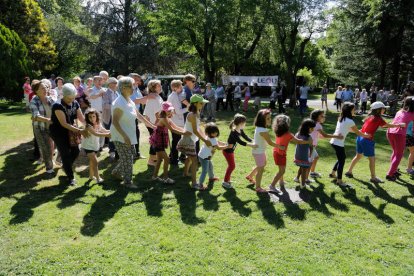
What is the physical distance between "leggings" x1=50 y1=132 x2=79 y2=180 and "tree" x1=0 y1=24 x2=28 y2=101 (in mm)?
16224

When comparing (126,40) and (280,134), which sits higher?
(126,40)

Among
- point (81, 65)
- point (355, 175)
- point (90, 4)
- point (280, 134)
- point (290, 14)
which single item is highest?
point (90, 4)

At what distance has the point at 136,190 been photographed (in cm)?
575

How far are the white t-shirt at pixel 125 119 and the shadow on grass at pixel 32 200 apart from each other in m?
1.40

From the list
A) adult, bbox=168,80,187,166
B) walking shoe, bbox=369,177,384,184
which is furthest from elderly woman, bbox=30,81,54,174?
walking shoe, bbox=369,177,384,184

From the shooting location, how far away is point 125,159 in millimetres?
5539

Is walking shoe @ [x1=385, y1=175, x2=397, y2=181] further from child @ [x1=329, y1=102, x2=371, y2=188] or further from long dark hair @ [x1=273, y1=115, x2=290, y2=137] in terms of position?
long dark hair @ [x1=273, y1=115, x2=290, y2=137]

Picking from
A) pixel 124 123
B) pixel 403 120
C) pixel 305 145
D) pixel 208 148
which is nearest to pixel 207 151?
pixel 208 148

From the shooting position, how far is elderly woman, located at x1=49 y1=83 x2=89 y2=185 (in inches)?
215

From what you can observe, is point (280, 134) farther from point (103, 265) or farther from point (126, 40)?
point (126, 40)

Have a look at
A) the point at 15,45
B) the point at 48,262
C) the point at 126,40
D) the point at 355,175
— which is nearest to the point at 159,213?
the point at 48,262

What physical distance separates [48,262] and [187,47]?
22.9m

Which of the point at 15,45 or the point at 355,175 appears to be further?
the point at 15,45

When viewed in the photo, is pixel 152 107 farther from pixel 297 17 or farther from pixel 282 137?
pixel 297 17
